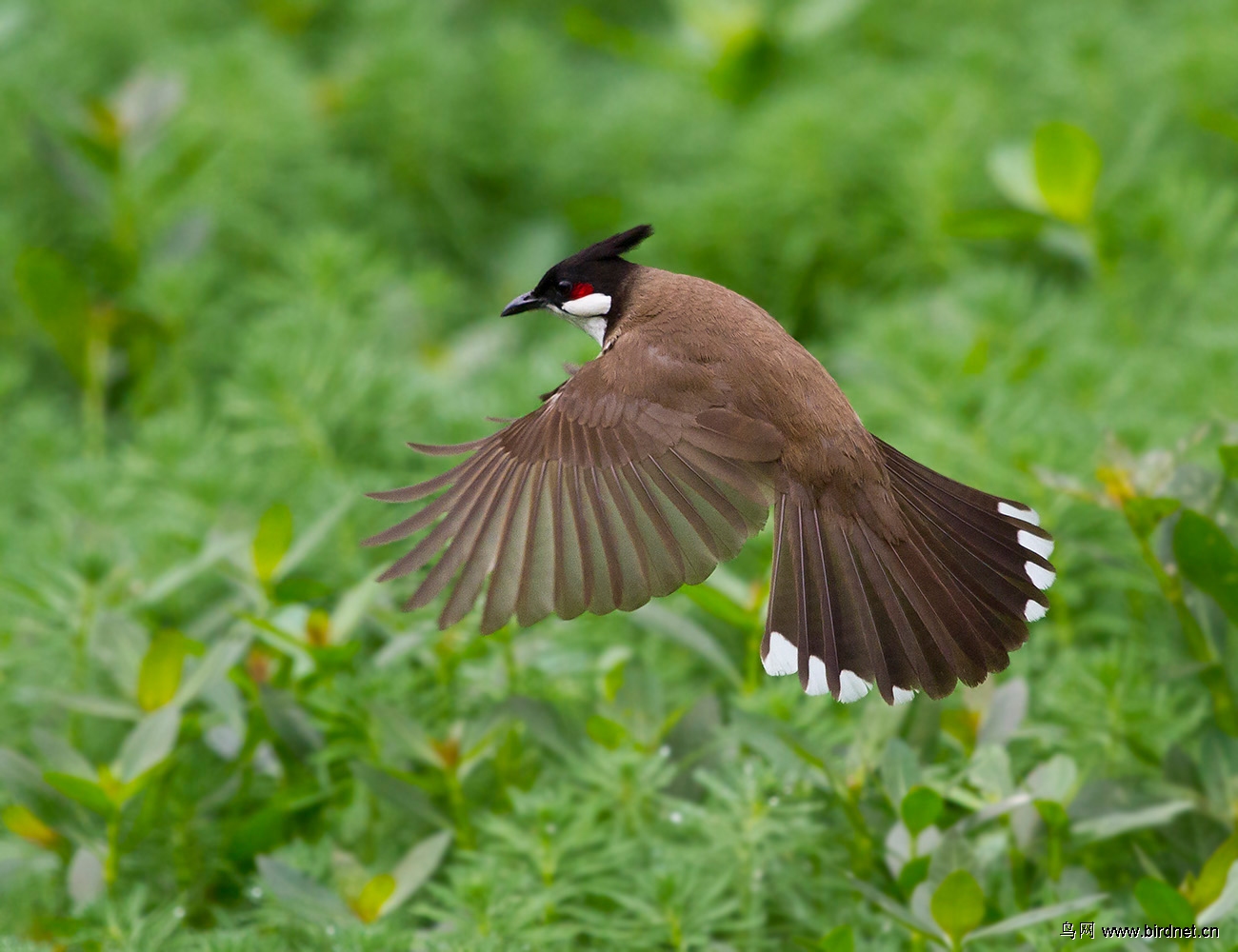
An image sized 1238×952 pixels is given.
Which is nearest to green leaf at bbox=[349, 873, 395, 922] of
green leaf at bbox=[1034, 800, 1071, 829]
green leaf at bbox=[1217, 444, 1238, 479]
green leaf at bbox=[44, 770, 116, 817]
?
green leaf at bbox=[44, 770, 116, 817]

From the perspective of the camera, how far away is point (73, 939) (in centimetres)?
210

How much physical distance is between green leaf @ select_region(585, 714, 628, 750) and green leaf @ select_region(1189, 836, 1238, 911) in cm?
84

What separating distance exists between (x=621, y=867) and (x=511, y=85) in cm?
313

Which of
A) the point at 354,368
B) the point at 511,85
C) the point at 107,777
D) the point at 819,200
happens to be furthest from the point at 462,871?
the point at 511,85

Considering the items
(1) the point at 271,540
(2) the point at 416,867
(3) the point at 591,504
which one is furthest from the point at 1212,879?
(1) the point at 271,540

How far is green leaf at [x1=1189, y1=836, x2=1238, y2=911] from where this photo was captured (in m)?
1.92

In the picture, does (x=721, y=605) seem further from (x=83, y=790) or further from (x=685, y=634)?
(x=83, y=790)

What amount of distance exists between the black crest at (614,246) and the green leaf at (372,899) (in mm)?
1162

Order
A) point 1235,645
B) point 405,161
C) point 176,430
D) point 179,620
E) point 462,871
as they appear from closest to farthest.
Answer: point 462,871, point 1235,645, point 179,620, point 176,430, point 405,161

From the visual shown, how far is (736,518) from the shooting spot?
2.14 metres

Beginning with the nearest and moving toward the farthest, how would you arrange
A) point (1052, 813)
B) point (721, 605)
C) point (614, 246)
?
point (1052, 813)
point (721, 605)
point (614, 246)

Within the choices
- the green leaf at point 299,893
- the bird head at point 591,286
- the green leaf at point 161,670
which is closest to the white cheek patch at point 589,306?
Answer: the bird head at point 591,286

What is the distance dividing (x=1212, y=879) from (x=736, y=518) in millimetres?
813

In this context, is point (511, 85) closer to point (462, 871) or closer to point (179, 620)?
point (179, 620)
